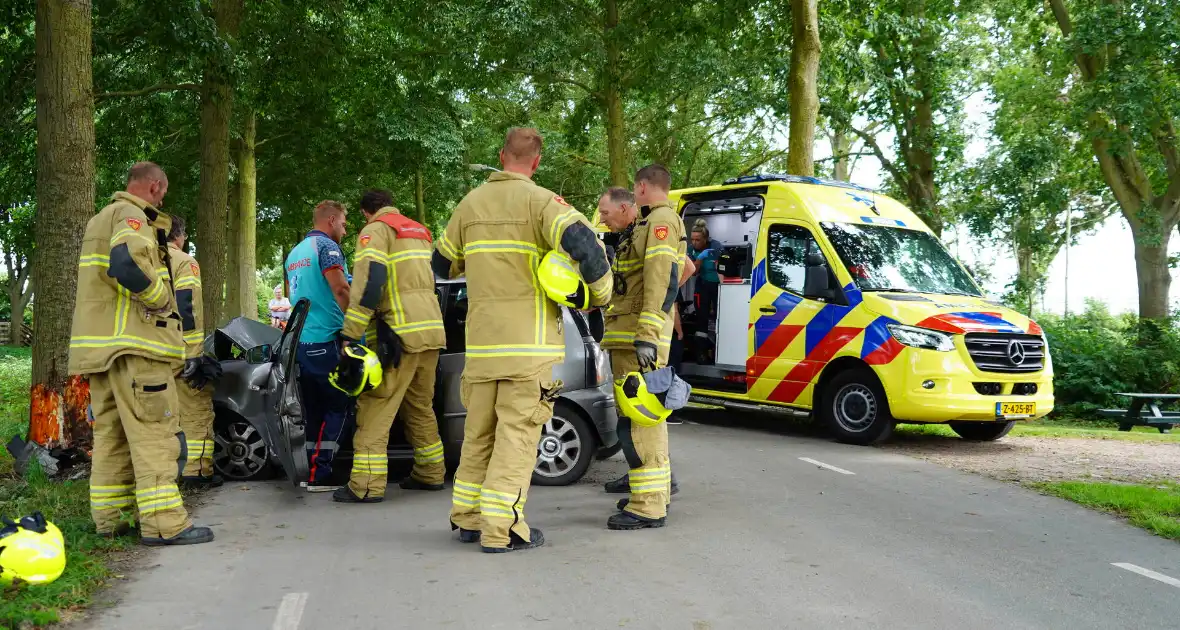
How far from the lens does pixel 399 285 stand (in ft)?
21.4

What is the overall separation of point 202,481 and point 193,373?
157 cm

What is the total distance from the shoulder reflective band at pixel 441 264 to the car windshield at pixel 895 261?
4.98m

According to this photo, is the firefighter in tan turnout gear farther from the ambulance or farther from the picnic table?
the picnic table

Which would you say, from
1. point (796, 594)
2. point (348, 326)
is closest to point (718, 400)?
point (348, 326)

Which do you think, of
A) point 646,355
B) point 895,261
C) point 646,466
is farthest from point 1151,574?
point 895,261

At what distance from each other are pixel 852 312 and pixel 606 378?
3155 millimetres

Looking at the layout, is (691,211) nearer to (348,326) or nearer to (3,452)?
(348,326)

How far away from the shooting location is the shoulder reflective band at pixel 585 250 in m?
5.25

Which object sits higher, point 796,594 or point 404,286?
point 404,286

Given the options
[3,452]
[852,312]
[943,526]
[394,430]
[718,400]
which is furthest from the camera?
[718,400]

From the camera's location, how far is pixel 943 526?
20.2 ft

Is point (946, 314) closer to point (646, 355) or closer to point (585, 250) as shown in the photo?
point (646, 355)

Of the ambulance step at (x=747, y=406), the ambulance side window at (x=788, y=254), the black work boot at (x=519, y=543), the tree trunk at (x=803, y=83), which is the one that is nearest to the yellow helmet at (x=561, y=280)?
the black work boot at (x=519, y=543)

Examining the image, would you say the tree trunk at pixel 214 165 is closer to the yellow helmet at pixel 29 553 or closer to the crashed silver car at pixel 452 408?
the crashed silver car at pixel 452 408
